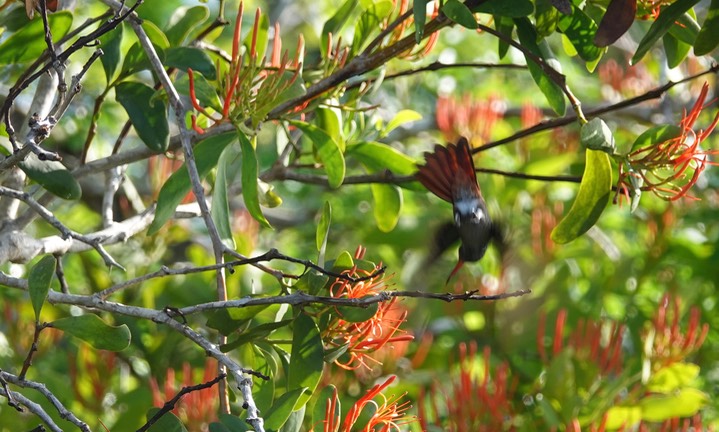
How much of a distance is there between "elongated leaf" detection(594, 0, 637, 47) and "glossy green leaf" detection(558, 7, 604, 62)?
0.09 m

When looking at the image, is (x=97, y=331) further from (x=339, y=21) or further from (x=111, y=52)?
(x=339, y=21)

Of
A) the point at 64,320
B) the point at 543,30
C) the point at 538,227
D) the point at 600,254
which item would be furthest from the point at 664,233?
the point at 64,320

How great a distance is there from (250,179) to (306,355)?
0.25 m

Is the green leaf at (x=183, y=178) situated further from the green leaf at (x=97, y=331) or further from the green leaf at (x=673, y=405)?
the green leaf at (x=673, y=405)

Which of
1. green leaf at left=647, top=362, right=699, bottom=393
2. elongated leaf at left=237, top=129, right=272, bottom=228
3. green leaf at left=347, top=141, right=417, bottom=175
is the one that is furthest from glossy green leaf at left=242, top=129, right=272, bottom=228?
green leaf at left=647, top=362, right=699, bottom=393

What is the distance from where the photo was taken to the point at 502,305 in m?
2.81

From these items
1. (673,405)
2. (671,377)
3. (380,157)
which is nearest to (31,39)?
(380,157)

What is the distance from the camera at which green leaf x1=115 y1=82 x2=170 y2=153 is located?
149 cm

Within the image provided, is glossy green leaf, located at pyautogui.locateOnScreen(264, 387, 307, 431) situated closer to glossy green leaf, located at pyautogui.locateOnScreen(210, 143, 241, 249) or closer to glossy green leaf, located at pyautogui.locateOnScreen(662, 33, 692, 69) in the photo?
glossy green leaf, located at pyautogui.locateOnScreen(210, 143, 241, 249)

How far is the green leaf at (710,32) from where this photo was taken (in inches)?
54.6

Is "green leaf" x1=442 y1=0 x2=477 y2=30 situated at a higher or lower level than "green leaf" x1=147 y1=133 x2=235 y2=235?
higher

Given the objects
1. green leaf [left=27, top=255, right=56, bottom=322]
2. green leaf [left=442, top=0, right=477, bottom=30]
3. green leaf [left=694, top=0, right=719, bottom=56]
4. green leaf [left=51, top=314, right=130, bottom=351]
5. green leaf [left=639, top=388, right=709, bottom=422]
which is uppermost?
green leaf [left=442, top=0, right=477, bottom=30]

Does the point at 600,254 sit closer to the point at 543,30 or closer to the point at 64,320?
the point at 543,30

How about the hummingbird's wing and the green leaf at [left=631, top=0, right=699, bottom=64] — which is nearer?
the green leaf at [left=631, top=0, right=699, bottom=64]
